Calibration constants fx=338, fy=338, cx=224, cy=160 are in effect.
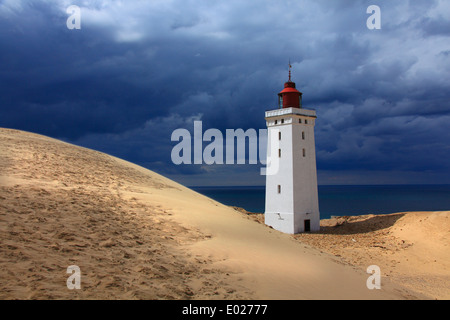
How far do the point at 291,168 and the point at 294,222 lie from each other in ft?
14.4

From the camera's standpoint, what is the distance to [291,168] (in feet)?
90.3

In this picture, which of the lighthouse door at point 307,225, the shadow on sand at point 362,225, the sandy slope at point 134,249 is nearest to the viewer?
Answer: the sandy slope at point 134,249

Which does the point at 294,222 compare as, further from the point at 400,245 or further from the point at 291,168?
the point at 400,245

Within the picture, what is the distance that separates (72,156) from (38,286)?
11603mm

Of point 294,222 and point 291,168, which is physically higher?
point 291,168

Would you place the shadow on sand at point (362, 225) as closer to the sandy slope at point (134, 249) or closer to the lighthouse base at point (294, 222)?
the lighthouse base at point (294, 222)

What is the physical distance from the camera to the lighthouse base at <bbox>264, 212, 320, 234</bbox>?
1080 inches

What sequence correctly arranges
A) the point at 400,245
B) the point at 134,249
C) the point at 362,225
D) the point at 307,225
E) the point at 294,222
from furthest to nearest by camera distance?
the point at 362,225, the point at 307,225, the point at 294,222, the point at 400,245, the point at 134,249

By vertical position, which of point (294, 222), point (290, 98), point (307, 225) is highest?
point (290, 98)

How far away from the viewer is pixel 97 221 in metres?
9.38

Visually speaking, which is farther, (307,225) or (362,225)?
(362,225)

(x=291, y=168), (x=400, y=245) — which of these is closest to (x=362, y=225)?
(x=400, y=245)

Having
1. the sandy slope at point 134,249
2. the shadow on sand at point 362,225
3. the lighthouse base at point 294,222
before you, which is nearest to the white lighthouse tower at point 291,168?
the lighthouse base at point 294,222

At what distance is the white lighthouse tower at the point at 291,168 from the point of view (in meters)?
27.6
